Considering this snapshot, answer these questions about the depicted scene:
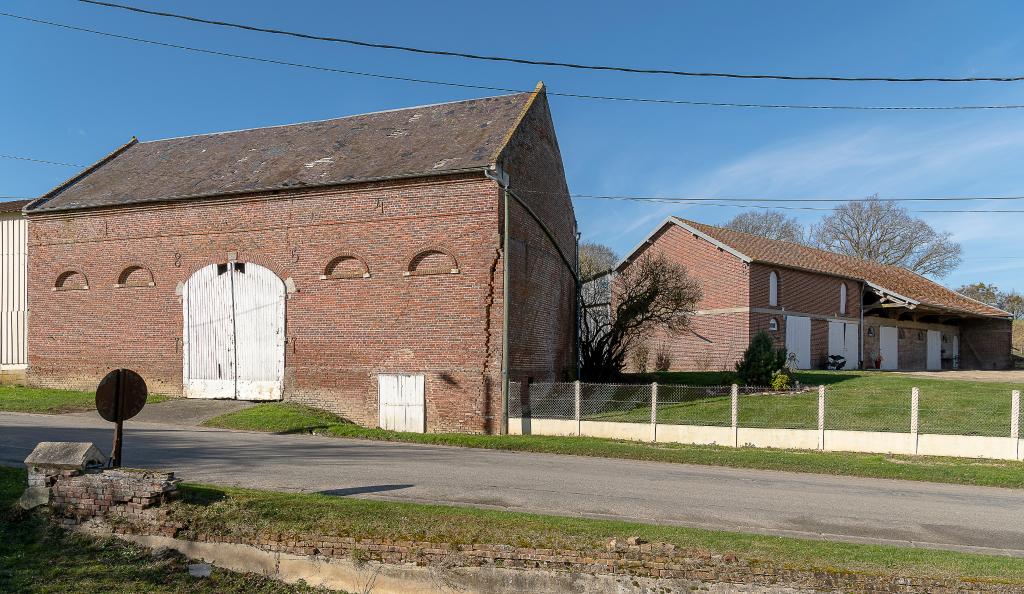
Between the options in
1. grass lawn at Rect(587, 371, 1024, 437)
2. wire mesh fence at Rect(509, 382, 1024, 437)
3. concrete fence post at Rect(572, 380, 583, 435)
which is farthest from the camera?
concrete fence post at Rect(572, 380, 583, 435)

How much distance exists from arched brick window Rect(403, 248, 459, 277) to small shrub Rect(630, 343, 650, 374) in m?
16.0

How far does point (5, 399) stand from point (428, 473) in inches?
640

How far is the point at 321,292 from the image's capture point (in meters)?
20.1

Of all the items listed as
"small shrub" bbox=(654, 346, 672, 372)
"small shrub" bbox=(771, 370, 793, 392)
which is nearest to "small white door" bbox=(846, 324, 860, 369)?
"small shrub" bbox=(654, 346, 672, 372)

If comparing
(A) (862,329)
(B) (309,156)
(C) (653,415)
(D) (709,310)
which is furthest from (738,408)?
(A) (862,329)

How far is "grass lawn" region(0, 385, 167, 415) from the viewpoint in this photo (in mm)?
20002

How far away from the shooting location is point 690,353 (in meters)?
31.5

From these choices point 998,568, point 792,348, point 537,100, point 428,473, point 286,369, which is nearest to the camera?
point 998,568

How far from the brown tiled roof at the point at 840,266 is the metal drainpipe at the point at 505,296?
14295mm

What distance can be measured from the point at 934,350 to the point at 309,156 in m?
36.1

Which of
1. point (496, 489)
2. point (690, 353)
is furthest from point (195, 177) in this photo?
point (690, 353)

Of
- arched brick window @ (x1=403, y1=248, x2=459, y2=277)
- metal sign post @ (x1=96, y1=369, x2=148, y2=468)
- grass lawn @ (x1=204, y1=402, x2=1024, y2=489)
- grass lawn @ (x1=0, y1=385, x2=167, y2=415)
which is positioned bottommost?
grass lawn @ (x1=204, y1=402, x2=1024, y2=489)

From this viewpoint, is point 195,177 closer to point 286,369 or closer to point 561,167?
point 286,369

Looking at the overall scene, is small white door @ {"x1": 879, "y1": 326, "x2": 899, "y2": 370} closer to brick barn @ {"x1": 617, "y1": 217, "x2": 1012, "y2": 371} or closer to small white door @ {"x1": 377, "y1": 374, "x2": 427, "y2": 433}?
brick barn @ {"x1": 617, "y1": 217, "x2": 1012, "y2": 371}
